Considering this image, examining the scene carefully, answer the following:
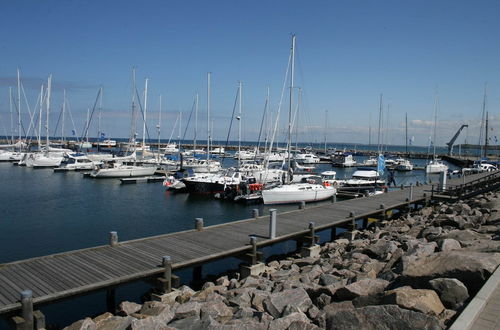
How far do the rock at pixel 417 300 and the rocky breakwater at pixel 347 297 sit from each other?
0.7 inches

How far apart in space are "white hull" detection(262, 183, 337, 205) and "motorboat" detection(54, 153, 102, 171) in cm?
3852

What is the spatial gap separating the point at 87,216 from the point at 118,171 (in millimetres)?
27006

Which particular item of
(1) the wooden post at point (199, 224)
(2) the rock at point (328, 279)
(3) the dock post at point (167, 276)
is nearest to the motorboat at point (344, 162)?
(1) the wooden post at point (199, 224)

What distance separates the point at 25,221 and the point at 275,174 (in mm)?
27423

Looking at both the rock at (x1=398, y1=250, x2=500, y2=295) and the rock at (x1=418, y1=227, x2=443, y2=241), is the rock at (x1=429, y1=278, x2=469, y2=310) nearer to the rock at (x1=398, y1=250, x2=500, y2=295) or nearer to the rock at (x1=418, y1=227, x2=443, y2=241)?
the rock at (x1=398, y1=250, x2=500, y2=295)

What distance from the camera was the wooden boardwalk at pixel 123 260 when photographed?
38.0ft

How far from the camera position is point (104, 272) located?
12.9m

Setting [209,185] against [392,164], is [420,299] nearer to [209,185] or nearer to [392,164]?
[209,185]

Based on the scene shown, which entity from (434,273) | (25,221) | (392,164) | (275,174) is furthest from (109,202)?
(392,164)

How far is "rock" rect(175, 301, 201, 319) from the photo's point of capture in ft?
33.9

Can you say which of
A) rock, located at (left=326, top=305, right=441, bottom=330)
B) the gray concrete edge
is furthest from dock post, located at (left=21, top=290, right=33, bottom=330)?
the gray concrete edge

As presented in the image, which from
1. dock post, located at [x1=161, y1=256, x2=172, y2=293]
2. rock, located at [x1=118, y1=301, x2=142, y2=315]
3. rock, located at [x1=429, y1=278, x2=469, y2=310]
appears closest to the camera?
rock, located at [x1=429, y1=278, x2=469, y2=310]

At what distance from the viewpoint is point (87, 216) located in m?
31.9

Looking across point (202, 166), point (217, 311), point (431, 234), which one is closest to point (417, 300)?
point (217, 311)
